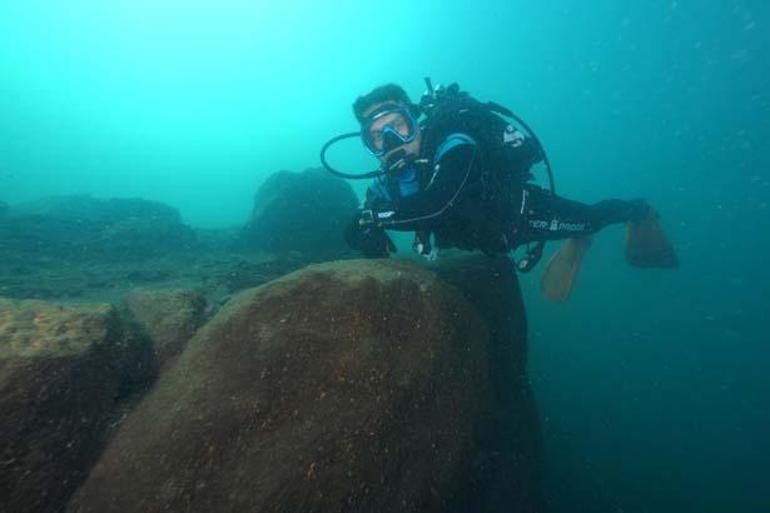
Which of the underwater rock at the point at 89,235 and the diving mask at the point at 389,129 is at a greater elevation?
the diving mask at the point at 389,129

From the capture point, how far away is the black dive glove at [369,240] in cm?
581

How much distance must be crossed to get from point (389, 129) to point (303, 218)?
781cm

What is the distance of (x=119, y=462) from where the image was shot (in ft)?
8.72

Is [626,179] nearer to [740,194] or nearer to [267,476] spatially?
[740,194]

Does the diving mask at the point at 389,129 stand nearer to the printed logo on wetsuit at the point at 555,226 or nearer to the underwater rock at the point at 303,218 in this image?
the printed logo on wetsuit at the point at 555,226

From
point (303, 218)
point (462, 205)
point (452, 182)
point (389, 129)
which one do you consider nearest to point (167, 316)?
point (452, 182)

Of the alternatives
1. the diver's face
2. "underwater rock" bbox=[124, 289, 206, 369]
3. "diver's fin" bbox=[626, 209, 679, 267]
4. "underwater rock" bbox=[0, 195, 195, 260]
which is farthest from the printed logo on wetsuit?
"underwater rock" bbox=[0, 195, 195, 260]

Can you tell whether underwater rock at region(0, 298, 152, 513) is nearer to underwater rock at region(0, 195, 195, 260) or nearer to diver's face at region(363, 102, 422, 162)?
diver's face at region(363, 102, 422, 162)

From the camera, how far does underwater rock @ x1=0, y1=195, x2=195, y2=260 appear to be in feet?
33.7

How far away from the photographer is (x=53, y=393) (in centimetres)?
242

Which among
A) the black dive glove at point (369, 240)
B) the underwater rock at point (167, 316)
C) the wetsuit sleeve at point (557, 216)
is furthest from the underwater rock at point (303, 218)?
the underwater rock at point (167, 316)

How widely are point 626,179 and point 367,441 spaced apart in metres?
57.5

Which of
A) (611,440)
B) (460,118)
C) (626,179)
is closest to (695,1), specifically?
(626,179)

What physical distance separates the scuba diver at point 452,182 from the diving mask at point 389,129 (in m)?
0.01
